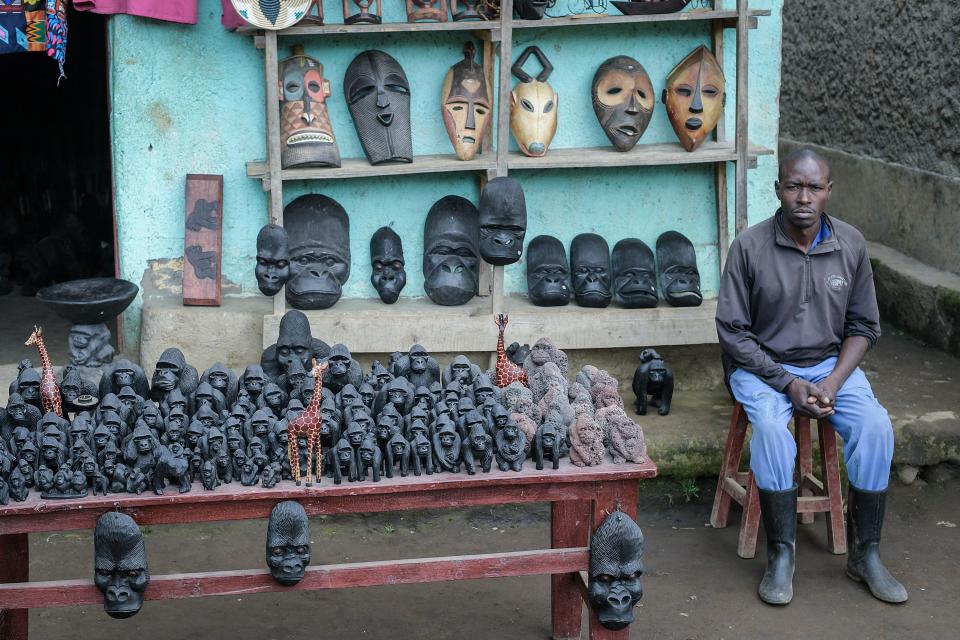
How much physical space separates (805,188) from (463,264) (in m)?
1.91

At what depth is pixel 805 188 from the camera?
417 cm

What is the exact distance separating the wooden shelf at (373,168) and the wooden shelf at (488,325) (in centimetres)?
63

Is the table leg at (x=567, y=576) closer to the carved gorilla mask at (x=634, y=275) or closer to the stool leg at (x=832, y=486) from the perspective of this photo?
the stool leg at (x=832, y=486)

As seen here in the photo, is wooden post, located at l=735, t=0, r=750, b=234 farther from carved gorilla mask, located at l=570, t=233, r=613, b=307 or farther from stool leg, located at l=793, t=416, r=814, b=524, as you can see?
stool leg, located at l=793, t=416, r=814, b=524

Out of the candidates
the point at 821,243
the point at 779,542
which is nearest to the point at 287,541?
the point at 779,542

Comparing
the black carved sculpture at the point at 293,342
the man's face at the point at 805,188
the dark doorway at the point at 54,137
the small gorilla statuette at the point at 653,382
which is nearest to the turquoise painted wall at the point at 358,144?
the small gorilla statuette at the point at 653,382

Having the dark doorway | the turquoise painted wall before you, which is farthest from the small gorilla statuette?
the dark doorway

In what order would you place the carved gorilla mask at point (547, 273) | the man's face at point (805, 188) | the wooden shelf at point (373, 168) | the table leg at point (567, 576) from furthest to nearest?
the carved gorilla mask at point (547, 273), the wooden shelf at point (373, 168), the man's face at point (805, 188), the table leg at point (567, 576)

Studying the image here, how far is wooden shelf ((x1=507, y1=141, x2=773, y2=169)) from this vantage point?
213 inches

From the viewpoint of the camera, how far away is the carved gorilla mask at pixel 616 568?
3.43 m

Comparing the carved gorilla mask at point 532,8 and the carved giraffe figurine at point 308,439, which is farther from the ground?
the carved gorilla mask at point 532,8

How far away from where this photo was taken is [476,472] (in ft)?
11.3

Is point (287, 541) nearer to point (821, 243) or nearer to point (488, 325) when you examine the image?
point (821, 243)

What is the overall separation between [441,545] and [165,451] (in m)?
1.69
